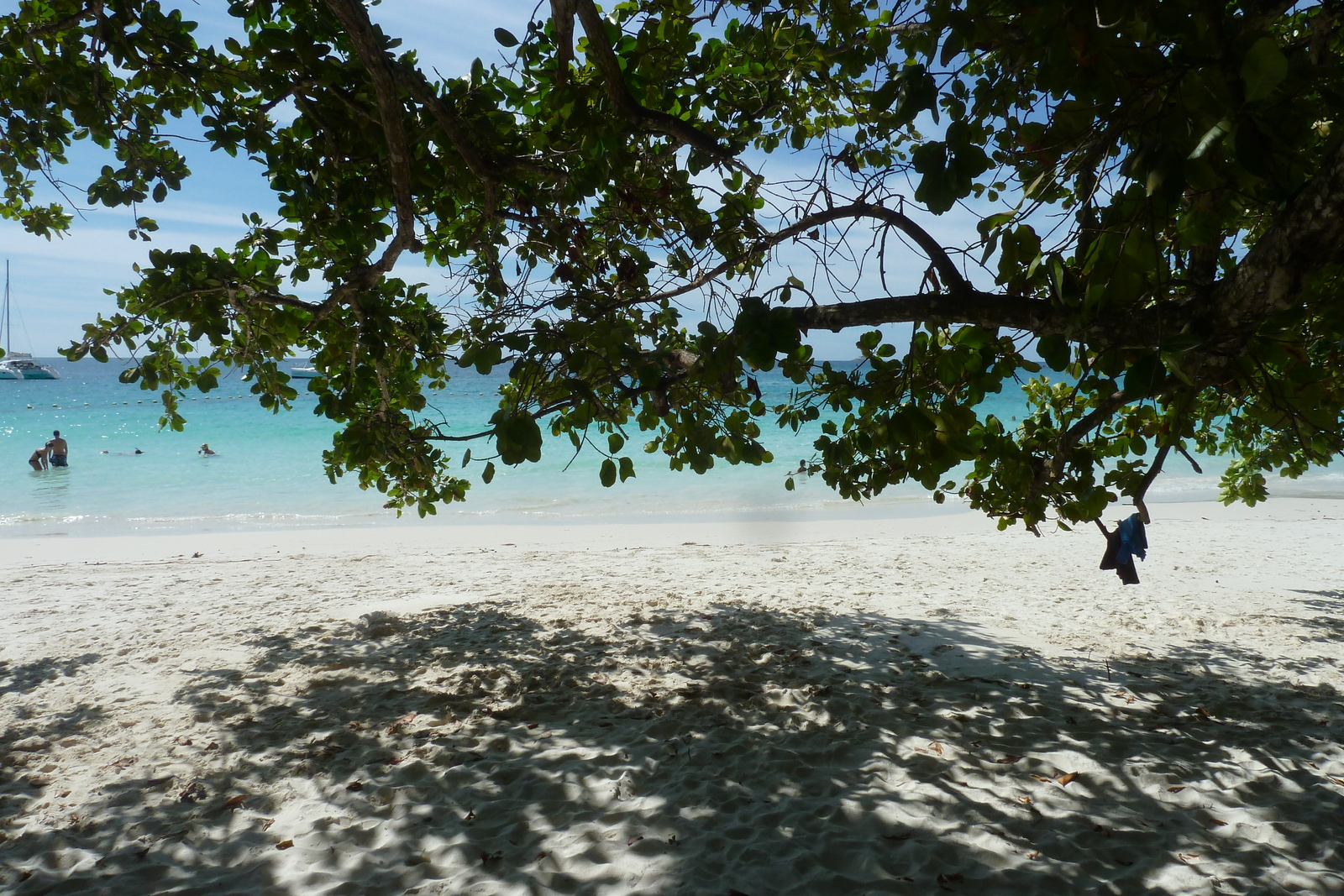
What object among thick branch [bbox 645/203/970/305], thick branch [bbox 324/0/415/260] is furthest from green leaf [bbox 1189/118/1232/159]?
thick branch [bbox 324/0/415/260]

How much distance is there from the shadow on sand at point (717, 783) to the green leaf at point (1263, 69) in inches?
95.9

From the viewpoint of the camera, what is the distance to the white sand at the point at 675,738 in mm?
2742

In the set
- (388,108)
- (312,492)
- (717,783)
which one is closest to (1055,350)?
(717,783)

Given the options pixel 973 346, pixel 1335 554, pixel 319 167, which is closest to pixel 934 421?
pixel 973 346

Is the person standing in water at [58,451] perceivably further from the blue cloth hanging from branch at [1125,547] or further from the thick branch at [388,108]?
the blue cloth hanging from branch at [1125,547]

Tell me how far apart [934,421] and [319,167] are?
412 centimetres

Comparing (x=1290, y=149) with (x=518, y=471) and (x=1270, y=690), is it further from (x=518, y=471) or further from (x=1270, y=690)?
(x=518, y=471)

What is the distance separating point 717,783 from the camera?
336cm

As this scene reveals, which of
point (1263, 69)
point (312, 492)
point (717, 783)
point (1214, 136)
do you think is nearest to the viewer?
point (1263, 69)

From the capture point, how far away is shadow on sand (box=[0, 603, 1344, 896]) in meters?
2.69

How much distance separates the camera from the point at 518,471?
66.4 feet

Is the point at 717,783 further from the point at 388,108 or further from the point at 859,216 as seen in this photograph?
the point at 388,108

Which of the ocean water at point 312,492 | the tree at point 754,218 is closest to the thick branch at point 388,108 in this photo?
the tree at point 754,218

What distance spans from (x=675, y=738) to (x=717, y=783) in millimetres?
496
